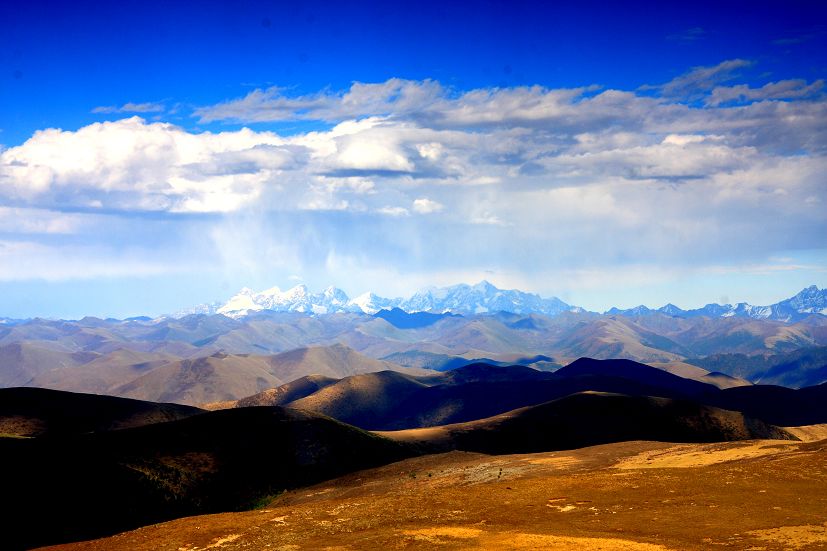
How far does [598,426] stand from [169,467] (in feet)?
374

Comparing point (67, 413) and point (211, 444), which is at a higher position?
point (211, 444)

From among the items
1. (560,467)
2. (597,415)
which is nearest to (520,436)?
(597,415)

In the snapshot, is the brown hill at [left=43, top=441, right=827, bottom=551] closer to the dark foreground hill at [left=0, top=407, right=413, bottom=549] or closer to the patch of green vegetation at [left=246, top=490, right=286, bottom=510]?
the patch of green vegetation at [left=246, top=490, right=286, bottom=510]

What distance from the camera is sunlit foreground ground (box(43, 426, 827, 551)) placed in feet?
120

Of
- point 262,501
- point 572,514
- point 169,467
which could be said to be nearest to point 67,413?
point 169,467

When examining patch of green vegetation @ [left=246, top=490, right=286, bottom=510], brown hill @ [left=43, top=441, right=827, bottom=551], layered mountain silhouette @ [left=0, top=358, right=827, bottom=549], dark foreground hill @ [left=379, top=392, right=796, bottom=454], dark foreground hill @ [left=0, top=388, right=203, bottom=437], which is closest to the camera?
brown hill @ [left=43, top=441, right=827, bottom=551]

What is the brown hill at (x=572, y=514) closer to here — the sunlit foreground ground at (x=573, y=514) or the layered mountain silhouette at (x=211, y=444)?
the sunlit foreground ground at (x=573, y=514)

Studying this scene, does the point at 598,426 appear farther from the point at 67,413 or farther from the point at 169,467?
the point at 67,413

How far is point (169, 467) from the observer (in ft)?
274

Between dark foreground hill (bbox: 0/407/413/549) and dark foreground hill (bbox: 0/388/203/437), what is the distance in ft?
272

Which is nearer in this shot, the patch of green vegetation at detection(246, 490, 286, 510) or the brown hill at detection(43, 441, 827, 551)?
the brown hill at detection(43, 441, 827, 551)

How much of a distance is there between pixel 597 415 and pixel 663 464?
115702mm

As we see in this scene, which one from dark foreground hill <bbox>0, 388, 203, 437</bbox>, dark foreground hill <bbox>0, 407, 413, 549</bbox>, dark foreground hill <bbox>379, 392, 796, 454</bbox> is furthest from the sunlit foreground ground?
dark foreground hill <bbox>0, 388, 203, 437</bbox>

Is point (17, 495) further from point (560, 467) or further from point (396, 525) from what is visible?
point (560, 467)
